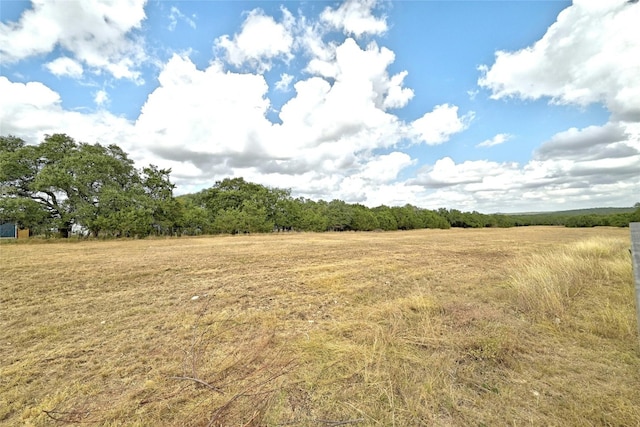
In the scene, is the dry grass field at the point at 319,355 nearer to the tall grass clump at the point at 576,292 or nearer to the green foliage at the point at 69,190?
the tall grass clump at the point at 576,292

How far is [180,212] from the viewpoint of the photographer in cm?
3170

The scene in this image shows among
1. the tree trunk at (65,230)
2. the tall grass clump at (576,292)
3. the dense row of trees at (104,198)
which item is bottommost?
the tall grass clump at (576,292)

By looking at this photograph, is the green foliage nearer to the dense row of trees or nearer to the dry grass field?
the dense row of trees

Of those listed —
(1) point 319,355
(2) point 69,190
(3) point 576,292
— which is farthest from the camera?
(2) point 69,190

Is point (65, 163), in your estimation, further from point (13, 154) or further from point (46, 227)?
point (46, 227)

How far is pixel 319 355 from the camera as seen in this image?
11.8ft

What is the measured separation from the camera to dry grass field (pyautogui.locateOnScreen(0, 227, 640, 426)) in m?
→ 2.57

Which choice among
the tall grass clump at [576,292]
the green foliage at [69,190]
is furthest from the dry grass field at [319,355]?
the green foliage at [69,190]

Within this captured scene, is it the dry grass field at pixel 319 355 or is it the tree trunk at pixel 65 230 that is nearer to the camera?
the dry grass field at pixel 319 355

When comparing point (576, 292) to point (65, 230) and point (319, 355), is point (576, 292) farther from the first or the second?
point (65, 230)

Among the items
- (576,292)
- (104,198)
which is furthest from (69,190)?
(576,292)

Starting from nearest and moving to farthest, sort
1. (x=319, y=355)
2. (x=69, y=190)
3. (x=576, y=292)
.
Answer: (x=319, y=355), (x=576, y=292), (x=69, y=190)

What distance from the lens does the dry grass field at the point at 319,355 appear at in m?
2.57

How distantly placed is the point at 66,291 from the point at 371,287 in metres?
7.23
